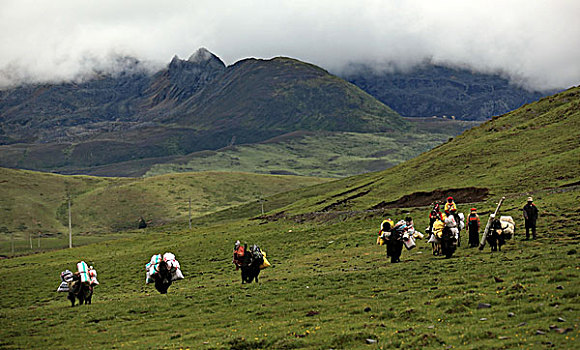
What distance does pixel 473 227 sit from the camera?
4056 centimetres

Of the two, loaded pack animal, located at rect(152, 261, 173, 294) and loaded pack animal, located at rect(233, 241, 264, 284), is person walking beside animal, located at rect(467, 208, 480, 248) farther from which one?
loaded pack animal, located at rect(152, 261, 173, 294)

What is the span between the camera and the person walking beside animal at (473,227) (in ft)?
132

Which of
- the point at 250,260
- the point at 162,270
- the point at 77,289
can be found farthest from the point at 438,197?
the point at 77,289

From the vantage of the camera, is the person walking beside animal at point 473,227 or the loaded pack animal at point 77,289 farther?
the person walking beside animal at point 473,227

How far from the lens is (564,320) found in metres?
17.8

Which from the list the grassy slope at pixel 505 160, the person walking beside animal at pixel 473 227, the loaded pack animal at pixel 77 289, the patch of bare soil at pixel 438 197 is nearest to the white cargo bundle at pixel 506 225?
the person walking beside animal at pixel 473 227

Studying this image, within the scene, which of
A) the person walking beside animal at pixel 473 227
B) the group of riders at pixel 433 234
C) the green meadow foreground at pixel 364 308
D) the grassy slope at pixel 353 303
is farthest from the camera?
the person walking beside animal at pixel 473 227

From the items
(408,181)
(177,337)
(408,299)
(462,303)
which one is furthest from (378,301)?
(408,181)

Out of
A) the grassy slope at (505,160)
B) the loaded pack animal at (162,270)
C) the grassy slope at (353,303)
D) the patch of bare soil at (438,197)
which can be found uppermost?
the grassy slope at (505,160)

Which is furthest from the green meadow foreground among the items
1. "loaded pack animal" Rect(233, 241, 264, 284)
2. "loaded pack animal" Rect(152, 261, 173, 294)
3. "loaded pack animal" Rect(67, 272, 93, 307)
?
"loaded pack animal" Rect(67, 272, 93, 307)

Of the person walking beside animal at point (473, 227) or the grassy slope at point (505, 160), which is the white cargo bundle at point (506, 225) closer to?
the person walking beside animal at point (473, 227)

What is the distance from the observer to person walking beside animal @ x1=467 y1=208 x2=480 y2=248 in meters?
40.2

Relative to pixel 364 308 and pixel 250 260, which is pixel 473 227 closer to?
pixel 250 260

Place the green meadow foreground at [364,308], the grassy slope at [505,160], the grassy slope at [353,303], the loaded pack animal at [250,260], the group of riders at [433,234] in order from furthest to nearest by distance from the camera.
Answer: the grassy slope at [505,160] → the loaded pack animal at [250,260] → the group of riders at [433,234] → the grassy slope at [353,303] → the green meadow foreground at [364,308]
